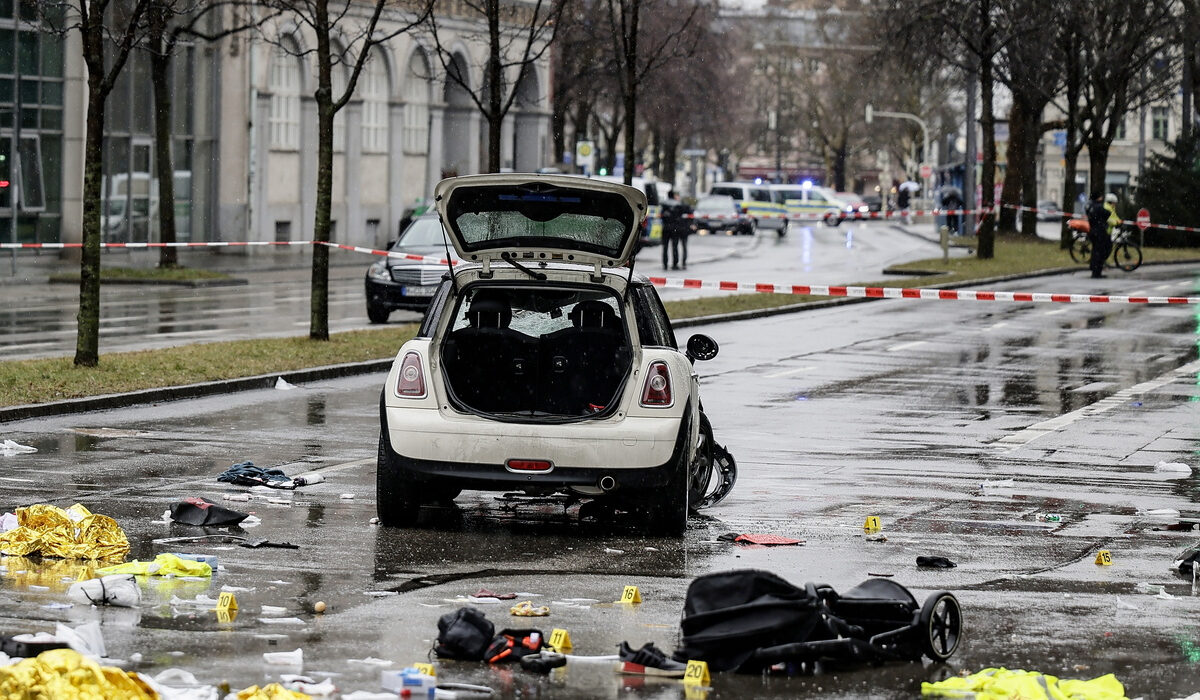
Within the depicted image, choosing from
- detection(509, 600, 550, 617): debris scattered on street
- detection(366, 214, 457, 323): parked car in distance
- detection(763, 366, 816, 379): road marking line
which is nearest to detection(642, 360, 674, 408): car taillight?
detection(509, 600, 550, 617): debris scattered on street

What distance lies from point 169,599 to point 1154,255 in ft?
144

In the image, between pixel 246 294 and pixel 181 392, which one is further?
pixel 246 294

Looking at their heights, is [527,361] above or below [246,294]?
above

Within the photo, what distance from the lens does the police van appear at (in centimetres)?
7162

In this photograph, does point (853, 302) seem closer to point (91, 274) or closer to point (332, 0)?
point (91, 274)

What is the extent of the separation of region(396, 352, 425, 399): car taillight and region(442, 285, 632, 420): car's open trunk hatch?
23cm

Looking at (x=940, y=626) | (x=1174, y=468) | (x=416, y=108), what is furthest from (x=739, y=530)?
(x=416, y=108)

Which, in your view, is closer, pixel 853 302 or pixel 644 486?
pixel 644 486

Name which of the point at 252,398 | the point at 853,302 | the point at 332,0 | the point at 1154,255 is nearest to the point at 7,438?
the point at 252,398

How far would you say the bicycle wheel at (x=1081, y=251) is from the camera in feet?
147

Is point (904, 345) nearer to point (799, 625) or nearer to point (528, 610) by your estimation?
point (528, 610)

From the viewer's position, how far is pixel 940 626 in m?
7.14

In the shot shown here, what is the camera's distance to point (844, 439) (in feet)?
48.3

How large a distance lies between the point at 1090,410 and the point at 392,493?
9020mm
